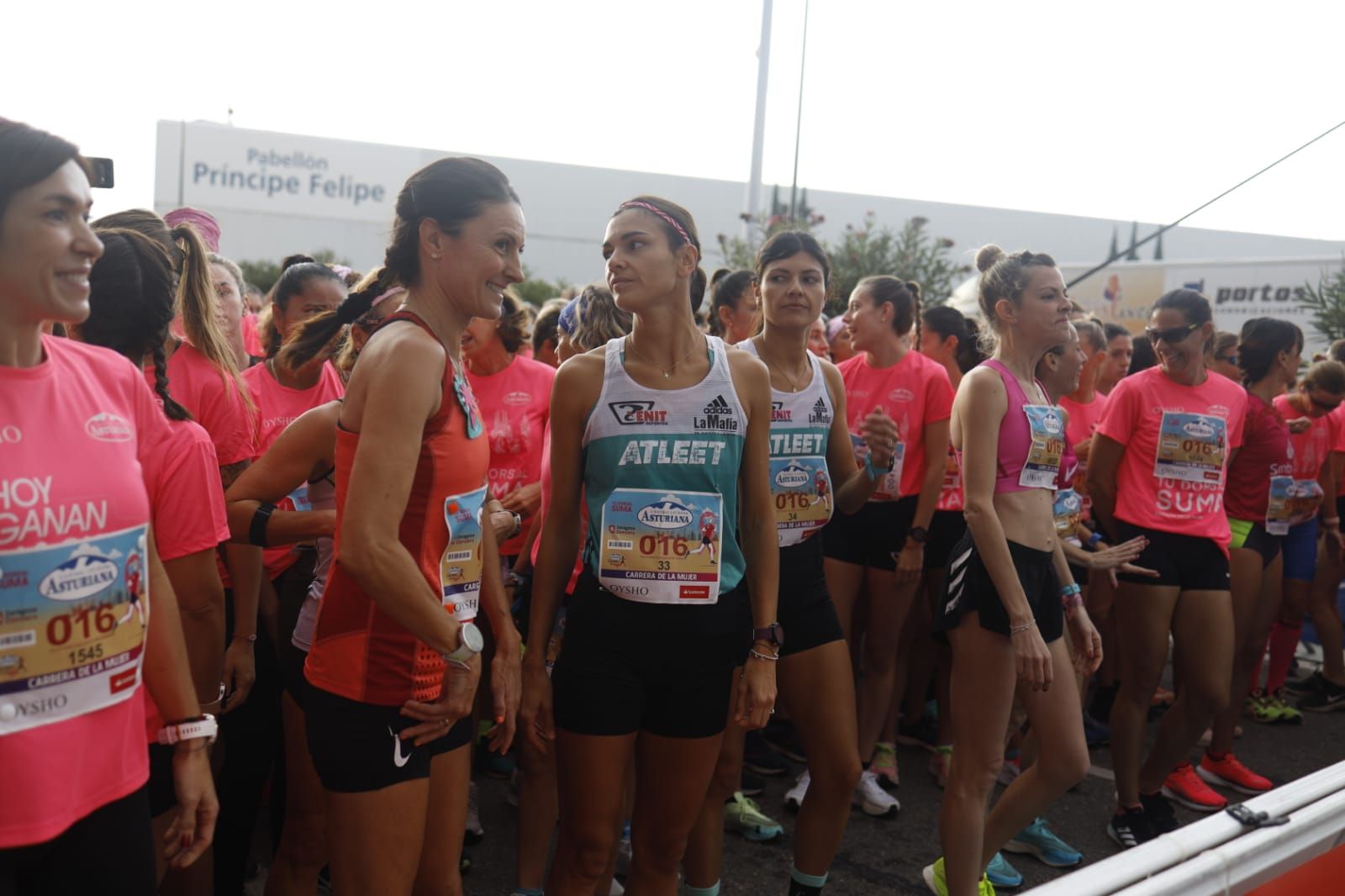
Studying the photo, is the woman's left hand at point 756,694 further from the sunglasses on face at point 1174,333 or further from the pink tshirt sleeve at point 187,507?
the sunglasses on face at point 1174,333

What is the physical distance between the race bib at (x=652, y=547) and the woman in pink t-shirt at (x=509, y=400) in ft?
5.54

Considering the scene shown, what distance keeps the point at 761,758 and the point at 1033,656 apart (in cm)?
227

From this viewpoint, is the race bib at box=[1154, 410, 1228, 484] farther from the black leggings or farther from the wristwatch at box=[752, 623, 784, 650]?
the black leggings

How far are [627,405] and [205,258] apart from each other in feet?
4.77

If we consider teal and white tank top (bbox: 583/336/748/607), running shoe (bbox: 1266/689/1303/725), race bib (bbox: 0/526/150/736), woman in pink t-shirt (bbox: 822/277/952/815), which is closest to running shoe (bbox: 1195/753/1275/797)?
running shoe (bbox: 1266/689/1303/725)

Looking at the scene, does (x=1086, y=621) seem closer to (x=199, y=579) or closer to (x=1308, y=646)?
(x=199, y=579)

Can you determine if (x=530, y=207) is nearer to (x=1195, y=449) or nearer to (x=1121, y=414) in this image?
(x=1121, y=414)

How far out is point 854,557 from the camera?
15.8 feet

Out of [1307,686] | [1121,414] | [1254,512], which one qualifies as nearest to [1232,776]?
[1254,512]

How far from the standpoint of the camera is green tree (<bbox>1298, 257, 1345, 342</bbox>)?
13.8 meters

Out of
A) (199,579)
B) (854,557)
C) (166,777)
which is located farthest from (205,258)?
(854,557)

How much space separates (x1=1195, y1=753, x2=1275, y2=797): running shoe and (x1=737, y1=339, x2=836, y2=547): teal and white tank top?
119 inches

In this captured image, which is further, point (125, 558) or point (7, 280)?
point (125, 558)

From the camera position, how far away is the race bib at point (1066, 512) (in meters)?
4.08
